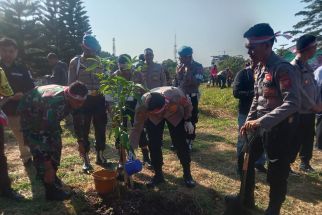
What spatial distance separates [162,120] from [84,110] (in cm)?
132

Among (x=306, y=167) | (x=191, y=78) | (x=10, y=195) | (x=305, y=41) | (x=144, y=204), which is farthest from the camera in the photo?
(x=191, y=78)

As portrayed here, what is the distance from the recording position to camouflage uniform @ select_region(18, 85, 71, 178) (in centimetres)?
386

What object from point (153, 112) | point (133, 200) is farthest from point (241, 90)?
point (133, 200)

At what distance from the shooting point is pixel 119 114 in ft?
13.4

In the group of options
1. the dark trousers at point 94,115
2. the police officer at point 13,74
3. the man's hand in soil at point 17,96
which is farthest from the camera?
the dark trousers at point 94,115

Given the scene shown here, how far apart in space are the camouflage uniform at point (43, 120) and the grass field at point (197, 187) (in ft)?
1.77

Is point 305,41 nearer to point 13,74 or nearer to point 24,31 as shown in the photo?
point 13,74

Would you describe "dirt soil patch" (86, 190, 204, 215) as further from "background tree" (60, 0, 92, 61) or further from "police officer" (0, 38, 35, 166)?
"background tree" (60, 0, 92, 61)

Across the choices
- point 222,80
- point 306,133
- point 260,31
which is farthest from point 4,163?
point 222,80

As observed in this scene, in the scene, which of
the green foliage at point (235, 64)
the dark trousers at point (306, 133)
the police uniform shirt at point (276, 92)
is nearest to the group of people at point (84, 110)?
the police uniform shirt at point (276, 92)

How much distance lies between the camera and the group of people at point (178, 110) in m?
3.30

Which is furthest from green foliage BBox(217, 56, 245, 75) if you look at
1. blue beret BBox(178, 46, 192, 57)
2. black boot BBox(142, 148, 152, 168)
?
black boot BBox(142, 148, 152, 168)

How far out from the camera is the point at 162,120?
15.3 ft

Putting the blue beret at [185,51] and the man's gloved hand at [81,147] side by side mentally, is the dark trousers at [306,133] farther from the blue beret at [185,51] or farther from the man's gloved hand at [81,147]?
the man's gloved hand at [81,147]
